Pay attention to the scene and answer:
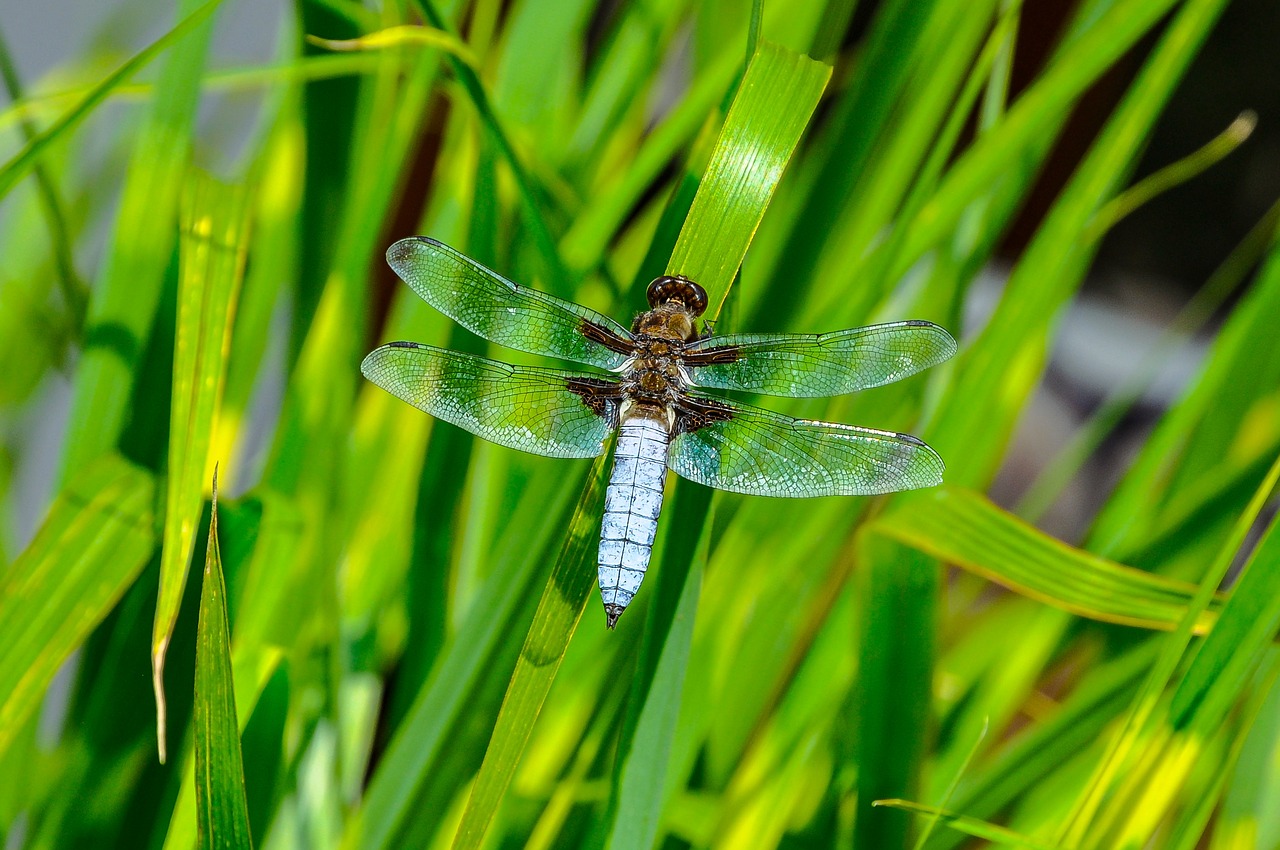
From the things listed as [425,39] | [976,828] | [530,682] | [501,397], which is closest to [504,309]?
[501,397]

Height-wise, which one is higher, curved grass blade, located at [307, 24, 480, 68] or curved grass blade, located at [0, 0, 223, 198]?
curved grass blade, located at [307, 24, 480, 68]

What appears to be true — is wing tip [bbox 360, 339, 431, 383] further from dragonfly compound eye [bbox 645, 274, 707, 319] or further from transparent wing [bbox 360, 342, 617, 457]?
dragonfly compound eye [bbox 645, 274, 707, 319]

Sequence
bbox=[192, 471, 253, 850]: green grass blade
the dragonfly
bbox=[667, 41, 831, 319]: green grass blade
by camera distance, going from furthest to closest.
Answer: the dragonfly < bbox=[667, 41, 831, 319]: green grass blade < bbox=[192, 471, 253, 850]: green grass blade

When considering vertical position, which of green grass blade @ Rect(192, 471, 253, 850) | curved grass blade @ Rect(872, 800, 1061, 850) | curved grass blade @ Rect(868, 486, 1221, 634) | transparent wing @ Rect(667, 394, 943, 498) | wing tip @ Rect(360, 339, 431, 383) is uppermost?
transparent wing @ Rect(667, 394, 943, 498)

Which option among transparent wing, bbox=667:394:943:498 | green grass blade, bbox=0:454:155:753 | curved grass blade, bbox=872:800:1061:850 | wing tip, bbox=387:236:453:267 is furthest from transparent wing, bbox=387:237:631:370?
curved grass blade, bbox=872:800:1061:850

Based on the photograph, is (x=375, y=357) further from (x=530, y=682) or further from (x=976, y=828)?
(x=976, y=828)

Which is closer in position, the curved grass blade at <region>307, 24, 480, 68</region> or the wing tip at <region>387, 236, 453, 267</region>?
the curved grass blade at <region>307, 24, 480, 68</region>

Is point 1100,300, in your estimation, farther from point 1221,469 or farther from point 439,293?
point 439,293
